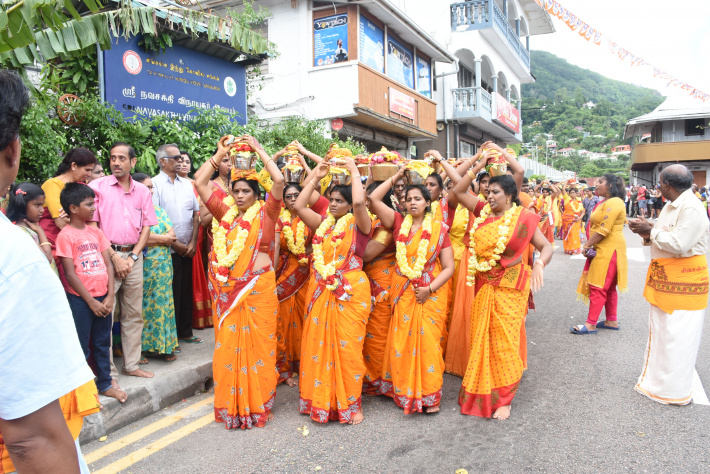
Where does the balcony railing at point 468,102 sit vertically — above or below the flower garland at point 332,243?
above

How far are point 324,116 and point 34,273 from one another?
1368cm

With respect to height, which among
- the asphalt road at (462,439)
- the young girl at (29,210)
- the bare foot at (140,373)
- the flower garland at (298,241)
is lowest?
the asphalt road at (462,439)

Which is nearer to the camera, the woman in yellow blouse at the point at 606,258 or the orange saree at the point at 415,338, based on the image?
the orange saree at the point at 415,338

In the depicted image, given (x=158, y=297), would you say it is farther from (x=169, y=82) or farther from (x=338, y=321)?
(x=169, y=82)

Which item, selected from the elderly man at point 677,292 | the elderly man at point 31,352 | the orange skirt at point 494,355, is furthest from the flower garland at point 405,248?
the elderly man at point 31,352

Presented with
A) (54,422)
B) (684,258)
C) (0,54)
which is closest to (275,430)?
(54,422)

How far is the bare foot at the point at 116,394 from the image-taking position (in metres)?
3.82

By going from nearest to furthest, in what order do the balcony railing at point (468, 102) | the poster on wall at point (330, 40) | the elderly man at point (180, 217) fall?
the elderly man at point (180, 217) < the poster on wall at point (330, 40) < the balcony railing at point (468, 102)

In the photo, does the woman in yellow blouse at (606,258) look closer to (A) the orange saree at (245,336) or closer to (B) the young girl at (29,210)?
(A) the orange saree at (245,336)

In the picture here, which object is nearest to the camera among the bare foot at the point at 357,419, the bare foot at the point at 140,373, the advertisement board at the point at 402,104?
the bare foot at the point at 357,419

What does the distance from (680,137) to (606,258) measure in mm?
34930

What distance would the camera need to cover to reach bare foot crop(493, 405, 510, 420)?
13.0ft

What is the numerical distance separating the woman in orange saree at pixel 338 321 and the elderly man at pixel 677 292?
243 cm

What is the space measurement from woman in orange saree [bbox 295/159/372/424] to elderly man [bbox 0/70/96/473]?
9.16 feet
